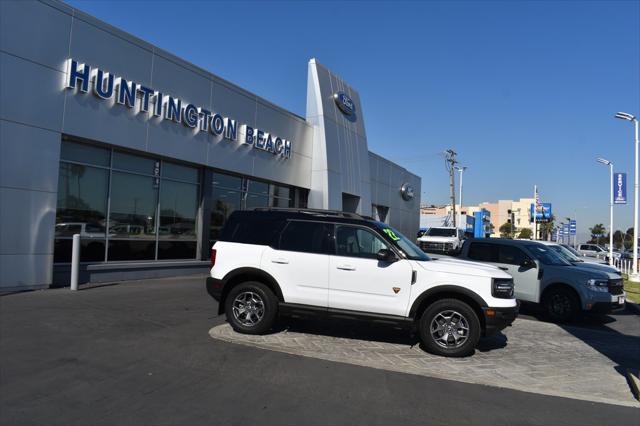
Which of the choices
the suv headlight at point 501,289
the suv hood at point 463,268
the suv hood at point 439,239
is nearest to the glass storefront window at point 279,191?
the suv hood at point 439,239

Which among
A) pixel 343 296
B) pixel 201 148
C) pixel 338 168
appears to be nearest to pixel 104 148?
pixel 201 148

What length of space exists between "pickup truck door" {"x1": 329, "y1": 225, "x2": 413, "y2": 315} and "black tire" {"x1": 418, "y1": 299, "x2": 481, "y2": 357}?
39cm

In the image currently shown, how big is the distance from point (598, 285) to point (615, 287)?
46 cm

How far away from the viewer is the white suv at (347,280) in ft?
21.5

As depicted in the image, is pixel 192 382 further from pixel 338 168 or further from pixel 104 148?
pixel 338 168

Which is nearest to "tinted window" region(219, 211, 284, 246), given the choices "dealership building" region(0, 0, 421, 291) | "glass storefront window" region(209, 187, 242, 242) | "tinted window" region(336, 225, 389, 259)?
"tinted window" region(336, 225, 389, 259)

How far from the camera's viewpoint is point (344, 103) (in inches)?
882

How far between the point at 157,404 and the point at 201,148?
11465 mm

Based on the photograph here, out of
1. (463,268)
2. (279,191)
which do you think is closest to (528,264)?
(463,268)

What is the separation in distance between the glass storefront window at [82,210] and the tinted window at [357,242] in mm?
7857

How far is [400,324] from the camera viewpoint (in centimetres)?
668

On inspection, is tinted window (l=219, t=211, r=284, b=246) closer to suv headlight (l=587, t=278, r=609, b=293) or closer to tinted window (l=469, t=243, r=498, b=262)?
tinted window (l=469, t=243, r=498, b=262)

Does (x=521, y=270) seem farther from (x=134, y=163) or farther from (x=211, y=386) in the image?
(x=134, y=163)

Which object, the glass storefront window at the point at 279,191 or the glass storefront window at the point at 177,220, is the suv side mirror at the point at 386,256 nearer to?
the glass storefront window at the point at 177,220
